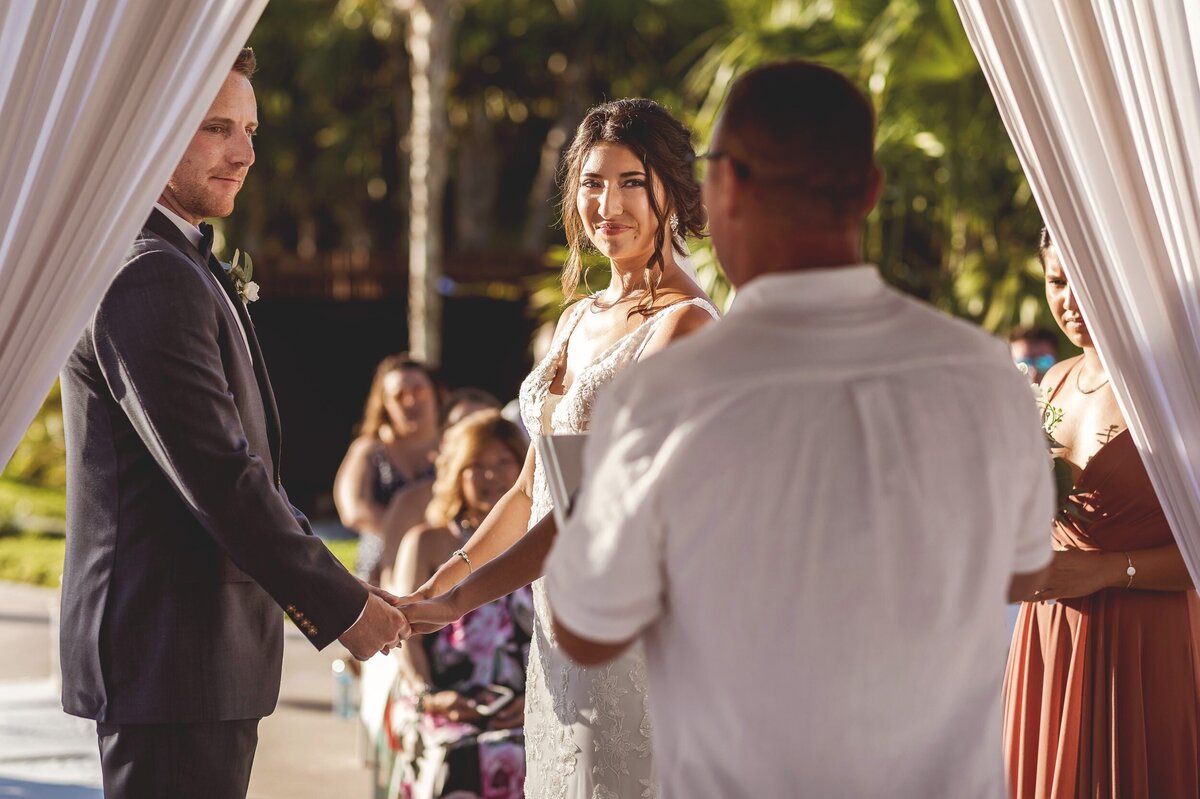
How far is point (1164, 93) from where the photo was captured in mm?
2473

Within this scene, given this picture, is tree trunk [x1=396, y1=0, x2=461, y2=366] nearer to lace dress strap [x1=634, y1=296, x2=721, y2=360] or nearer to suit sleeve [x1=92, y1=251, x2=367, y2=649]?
lace dress strap [x1=634, y1=296, x2=721, y2=360]

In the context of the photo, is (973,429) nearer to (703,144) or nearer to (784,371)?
(784,371)

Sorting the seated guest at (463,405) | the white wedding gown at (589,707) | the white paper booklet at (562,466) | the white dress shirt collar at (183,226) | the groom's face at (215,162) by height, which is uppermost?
the groom's face at (215,162)

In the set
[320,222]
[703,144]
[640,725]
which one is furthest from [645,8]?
[640,725]

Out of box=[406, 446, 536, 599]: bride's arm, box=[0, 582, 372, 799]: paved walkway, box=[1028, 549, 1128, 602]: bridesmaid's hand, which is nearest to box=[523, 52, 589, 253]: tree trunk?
box=[0, 582, 372, 799]: paved walkway

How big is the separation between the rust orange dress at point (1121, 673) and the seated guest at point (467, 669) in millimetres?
2036

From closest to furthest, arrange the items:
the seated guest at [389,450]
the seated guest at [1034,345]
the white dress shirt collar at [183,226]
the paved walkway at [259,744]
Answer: the white dress shirt collar at [183,226] → the paved walkway at [259,744] → the seated guest at [389,450] → the seated guest at [1034,345]

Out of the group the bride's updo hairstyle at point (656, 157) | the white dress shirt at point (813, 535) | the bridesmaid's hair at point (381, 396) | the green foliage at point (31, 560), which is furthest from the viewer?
the green foliage at point (31, 560)

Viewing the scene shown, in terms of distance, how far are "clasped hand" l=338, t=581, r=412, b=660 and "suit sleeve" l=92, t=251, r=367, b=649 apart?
0.73 feet

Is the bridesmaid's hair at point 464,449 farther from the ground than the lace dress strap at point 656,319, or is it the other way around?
the lace dress strap at point 656,319

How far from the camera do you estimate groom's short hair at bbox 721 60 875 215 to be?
1.78 m

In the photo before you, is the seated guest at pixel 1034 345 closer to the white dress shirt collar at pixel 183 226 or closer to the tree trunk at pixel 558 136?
the white dress shirt collar at pixel 183 226

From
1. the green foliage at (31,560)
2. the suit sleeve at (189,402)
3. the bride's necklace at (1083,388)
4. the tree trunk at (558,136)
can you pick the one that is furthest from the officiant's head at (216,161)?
the tree trunk at (558,136)

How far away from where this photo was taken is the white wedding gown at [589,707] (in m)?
3.04
